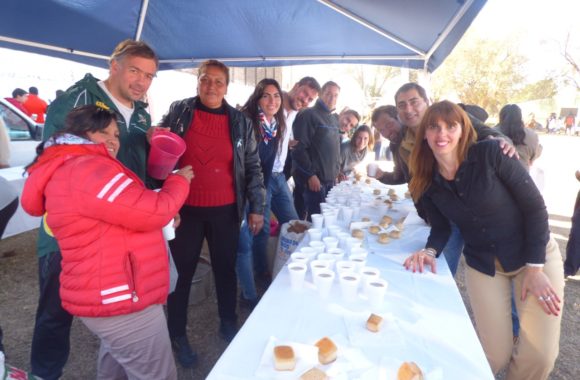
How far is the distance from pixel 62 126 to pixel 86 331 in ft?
5.82

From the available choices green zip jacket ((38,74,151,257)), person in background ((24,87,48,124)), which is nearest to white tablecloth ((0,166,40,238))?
green zip jacket ((38,74,151,257))

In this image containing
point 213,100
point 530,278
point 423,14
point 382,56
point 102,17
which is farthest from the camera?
point 382,56

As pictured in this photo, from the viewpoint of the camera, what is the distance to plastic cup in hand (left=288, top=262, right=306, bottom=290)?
142 centimetres

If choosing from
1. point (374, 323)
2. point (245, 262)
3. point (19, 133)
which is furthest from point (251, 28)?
point (19, 133)

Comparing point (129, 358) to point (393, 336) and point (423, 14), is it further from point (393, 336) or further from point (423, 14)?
point (423, 14)

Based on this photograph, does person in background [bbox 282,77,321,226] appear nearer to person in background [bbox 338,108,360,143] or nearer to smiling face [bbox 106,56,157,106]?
person in background [bbox 338,108,360,143]

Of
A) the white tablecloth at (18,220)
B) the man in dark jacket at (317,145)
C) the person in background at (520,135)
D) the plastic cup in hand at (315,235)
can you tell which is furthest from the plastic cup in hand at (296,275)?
the white tablecloth at (18,220)

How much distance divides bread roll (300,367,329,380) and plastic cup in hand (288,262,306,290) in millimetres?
518

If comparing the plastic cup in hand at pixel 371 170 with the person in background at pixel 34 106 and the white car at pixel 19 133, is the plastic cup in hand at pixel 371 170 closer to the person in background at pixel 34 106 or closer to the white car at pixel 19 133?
the white car at pixel 19 133

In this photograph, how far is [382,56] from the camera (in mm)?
3881

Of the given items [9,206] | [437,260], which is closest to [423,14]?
[437,260]

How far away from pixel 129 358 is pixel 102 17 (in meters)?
2.95

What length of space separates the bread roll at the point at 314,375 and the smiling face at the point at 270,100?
233cm

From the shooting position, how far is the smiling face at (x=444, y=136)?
1.67 meters
